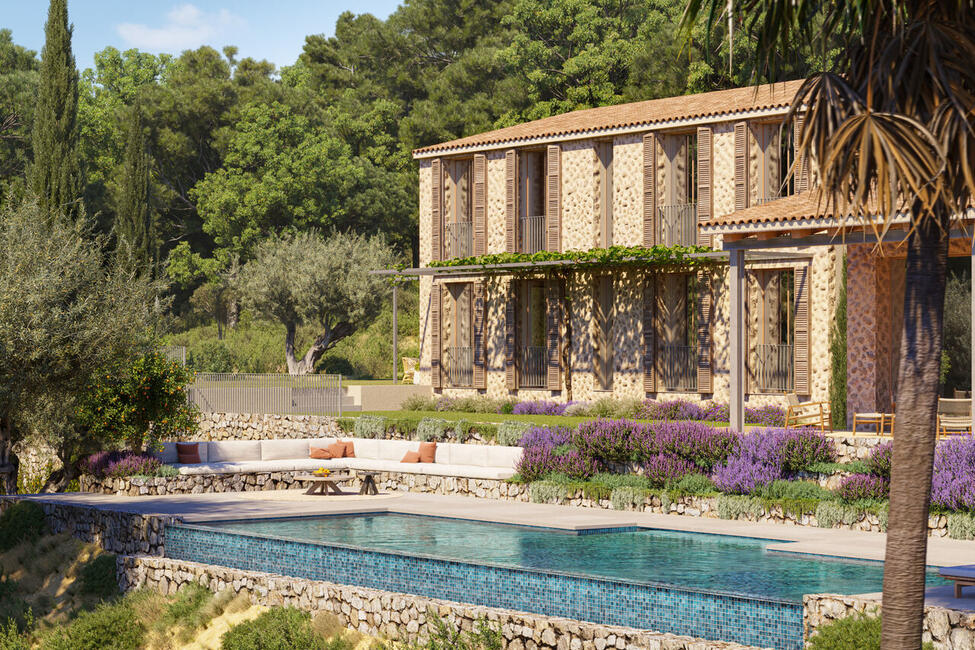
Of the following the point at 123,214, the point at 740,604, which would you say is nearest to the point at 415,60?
the point at 123,214

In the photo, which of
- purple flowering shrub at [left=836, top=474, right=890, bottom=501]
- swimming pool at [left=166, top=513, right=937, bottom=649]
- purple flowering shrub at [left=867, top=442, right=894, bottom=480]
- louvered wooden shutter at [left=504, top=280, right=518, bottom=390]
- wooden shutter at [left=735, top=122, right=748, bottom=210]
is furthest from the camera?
louvered wooden shutter at [left=504, top=280, right=518, bottom=390]

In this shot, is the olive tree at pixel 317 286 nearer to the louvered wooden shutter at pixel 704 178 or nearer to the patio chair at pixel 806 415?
the louvered wooden shutter at pixel 704 178

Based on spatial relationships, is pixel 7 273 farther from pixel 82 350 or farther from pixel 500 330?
pixel 500 330

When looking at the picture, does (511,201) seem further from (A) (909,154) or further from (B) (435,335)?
(A) (909,154)

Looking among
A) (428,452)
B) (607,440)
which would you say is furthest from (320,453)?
(607,440)

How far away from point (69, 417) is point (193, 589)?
7719 mm

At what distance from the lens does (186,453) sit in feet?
80.0

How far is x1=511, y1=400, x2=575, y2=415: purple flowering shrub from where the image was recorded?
3098 centimetres

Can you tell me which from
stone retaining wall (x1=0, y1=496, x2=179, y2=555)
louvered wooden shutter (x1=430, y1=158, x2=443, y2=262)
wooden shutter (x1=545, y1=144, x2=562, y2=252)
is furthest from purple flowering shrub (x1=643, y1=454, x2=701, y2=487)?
louvered wooden shutter (x1=430, y1=158, x2=443, y2=262)

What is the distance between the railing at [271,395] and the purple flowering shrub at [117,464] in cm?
995

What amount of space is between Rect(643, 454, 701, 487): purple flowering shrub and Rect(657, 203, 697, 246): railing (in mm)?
11146

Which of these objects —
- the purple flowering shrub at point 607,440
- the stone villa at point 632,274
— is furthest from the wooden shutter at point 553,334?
the purple flowering shrub at point 607,440

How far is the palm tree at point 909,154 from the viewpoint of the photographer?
7805mm

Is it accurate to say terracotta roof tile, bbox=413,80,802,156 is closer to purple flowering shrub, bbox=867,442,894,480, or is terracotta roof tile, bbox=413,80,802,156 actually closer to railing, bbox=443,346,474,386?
railing, bbox=443,346,474,386
